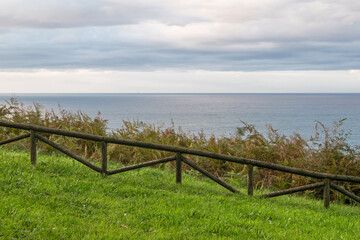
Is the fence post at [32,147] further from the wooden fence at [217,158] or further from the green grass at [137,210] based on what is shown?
the green grass at [137,210]

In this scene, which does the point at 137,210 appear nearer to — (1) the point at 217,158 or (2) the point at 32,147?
(1) the point at 217,158

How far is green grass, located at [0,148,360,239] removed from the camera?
6074mm

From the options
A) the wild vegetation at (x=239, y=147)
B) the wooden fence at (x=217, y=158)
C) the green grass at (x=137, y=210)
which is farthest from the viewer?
the wild vegetation at (x=239, y=147)

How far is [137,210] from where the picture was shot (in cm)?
727

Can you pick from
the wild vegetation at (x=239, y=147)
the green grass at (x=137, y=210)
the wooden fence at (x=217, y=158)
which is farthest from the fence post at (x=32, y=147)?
the wild vegetation at (x=239, y=147)

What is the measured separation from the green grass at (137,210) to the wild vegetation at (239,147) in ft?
8.23

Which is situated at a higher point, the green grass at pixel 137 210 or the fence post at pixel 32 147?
the fence post at pixel 32 147

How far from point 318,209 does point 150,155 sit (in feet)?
20.5

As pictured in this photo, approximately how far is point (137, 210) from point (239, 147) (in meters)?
7.57

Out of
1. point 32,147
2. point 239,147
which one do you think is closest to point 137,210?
point 32,147

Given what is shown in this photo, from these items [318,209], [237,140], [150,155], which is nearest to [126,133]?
[150,155]

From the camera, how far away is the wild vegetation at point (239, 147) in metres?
12.7

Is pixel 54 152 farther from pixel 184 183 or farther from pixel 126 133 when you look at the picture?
pixel 184 183

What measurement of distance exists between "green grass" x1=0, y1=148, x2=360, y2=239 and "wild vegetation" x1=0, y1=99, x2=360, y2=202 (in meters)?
2.51
